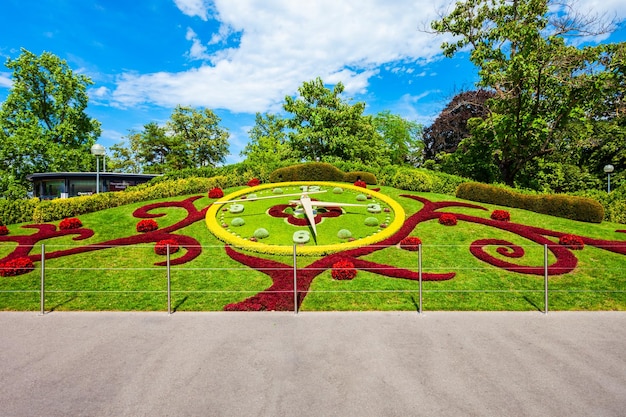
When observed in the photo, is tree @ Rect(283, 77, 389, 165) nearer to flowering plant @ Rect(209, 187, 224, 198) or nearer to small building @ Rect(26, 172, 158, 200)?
flowering plant @ Rect(209, 187, 224, 198)

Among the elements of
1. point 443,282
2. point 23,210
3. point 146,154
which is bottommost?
point 443,282

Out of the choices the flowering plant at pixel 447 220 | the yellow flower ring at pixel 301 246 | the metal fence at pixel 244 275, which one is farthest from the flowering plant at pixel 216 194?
the flowering plant at pixel 447 220

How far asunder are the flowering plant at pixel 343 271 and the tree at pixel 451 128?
30240 millimetres

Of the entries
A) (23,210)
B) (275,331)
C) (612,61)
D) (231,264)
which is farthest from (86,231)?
(612,61)

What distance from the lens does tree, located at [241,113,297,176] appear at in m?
27.7

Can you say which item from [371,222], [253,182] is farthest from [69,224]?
[371,222]

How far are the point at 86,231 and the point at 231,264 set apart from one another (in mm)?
9315

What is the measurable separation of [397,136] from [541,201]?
116ft

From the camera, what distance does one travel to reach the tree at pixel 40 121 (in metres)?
31.3

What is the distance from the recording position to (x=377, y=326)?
7086mm

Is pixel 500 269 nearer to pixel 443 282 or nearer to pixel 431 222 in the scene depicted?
pixel 443 282

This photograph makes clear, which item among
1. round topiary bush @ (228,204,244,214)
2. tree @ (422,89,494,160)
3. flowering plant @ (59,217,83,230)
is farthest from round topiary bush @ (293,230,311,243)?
tree @ (422,89,494,160)

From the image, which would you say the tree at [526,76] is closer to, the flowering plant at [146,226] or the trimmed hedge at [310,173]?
the trimmed hedge at [310,173]

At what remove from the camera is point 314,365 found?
17.7 ft
